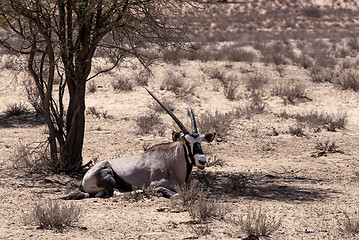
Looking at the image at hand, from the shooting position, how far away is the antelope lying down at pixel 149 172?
7887 mm

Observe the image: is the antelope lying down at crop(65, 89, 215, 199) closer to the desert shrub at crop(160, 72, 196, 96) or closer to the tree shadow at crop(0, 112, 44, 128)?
the tree shadow at crop(0, 112, 44, 128)

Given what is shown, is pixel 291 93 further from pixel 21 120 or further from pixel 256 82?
pixel 21 120

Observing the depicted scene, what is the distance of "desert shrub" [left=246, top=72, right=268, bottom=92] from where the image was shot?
1794 cm

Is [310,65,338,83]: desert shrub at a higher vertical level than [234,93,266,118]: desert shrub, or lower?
higher

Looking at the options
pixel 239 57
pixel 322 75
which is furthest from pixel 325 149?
pixel 239 57

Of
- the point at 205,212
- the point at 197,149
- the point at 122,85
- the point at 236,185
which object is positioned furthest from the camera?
the point at 122,85

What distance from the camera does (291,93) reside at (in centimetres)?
1702

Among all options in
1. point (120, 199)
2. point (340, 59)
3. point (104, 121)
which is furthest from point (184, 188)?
point (340, 59)

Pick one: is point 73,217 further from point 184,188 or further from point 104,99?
point 104,99

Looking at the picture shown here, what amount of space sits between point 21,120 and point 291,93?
739 centimetres

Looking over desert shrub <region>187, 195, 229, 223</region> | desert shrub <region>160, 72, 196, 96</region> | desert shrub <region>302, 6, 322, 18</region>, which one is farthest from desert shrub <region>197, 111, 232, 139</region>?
desert shrub <region>302, 6, 322, 18</region>

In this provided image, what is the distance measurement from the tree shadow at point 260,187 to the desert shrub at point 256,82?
26.8 ft

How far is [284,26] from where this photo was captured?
49.2 m

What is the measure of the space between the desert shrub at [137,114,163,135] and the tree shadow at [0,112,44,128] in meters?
2.38
